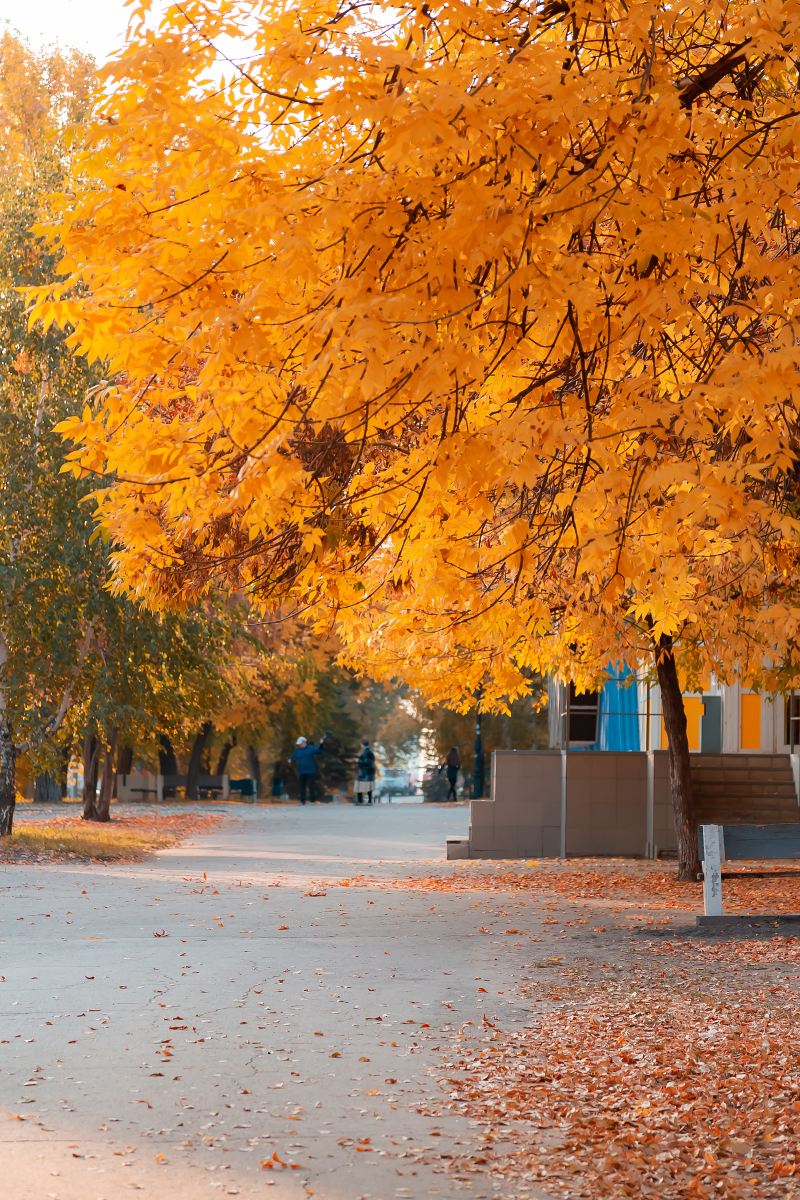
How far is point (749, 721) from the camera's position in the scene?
1094 inches

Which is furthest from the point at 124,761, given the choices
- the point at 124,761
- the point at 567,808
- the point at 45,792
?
the point at 567,808

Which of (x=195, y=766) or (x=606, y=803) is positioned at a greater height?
(x=606, y=803)

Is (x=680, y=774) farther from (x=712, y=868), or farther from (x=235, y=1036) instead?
(x=235, y=1036)

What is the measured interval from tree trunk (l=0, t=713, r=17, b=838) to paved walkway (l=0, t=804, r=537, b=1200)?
14.9ft

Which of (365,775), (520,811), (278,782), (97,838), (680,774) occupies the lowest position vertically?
(278,782)

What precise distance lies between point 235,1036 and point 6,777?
42.9 ft

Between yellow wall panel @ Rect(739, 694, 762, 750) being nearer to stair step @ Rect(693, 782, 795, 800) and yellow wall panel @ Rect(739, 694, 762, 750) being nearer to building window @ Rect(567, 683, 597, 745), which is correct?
building window @ Rect(567, 683, 597, 745)

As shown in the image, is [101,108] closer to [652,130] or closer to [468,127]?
[468,127]

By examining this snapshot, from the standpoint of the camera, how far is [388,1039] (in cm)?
745

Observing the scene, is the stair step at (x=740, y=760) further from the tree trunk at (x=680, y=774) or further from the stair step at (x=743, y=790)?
the tree trunk at (x=680, y=774)

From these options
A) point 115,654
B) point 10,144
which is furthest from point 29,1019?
point 10,144

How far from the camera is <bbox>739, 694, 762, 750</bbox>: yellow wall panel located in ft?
90.9

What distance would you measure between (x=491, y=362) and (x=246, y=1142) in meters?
3.34

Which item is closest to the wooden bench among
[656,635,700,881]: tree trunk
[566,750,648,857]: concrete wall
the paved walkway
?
the paved walkway
